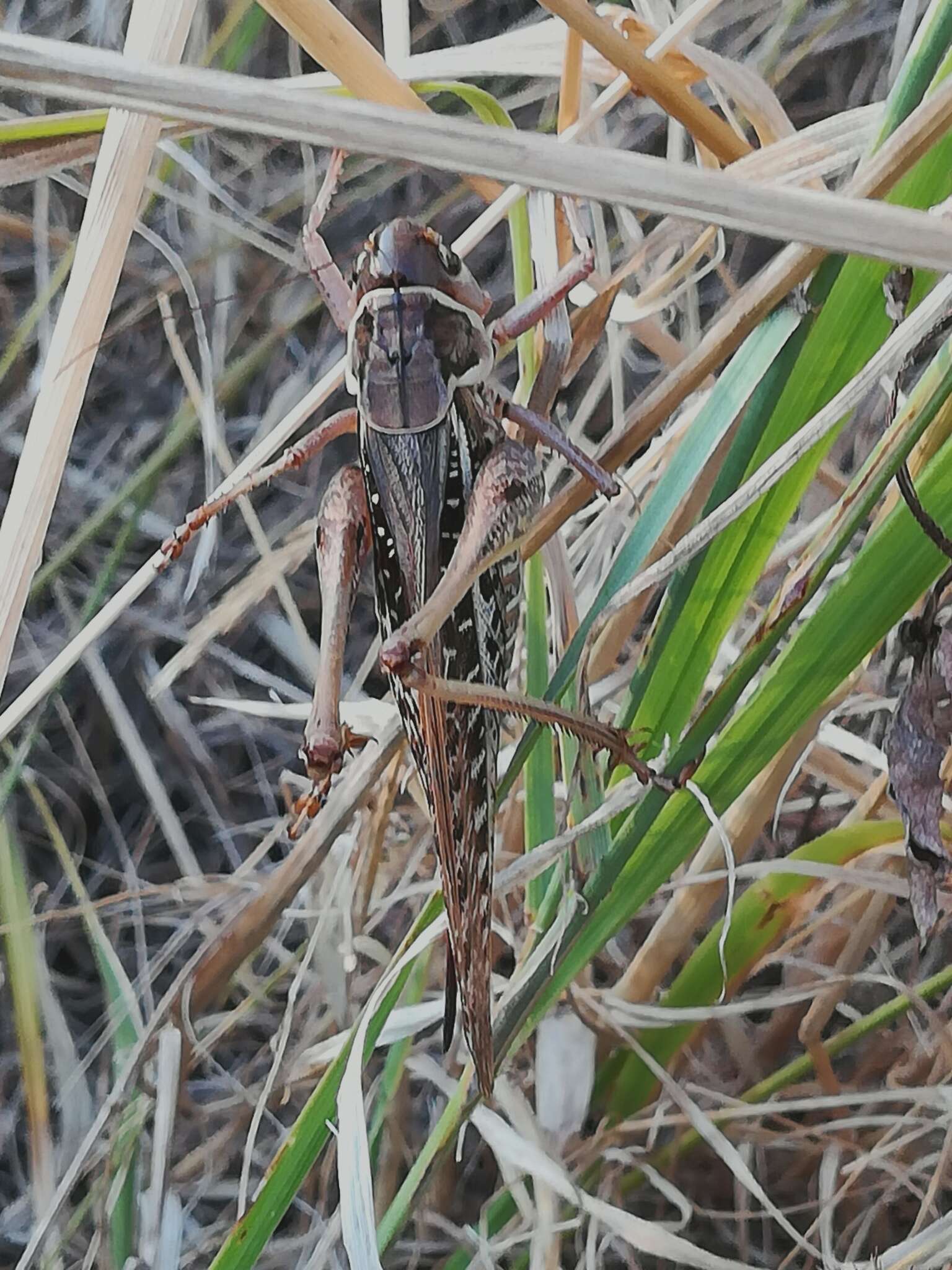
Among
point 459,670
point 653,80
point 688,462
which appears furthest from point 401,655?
point 653,80

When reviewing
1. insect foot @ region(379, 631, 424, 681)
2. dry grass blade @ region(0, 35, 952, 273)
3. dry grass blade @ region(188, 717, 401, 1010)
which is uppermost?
dry grass blade @ region(0, 35, 952, 273)

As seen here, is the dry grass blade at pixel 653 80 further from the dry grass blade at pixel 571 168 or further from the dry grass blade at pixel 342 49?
the dry grass blade at pixel 571 168

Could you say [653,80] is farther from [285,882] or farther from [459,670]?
[285,882]

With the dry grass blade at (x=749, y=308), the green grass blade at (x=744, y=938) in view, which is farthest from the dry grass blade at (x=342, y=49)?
the green grass blade at (x=744, y=938)

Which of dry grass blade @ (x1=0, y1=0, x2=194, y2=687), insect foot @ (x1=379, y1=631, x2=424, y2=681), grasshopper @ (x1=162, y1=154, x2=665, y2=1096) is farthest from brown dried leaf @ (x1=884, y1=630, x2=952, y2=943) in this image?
dry grass blade @ (x1=0, y1=0, x2=194, y2=687)

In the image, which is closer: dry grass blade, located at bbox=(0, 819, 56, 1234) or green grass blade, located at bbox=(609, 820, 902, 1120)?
green grass blade, located at bbox=(609, 820, 902, 1120)

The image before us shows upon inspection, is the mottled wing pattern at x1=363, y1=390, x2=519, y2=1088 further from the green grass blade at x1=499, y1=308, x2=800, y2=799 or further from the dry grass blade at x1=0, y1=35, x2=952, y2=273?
the dry grass blade at x1=0, y1=35, x2=952, y2=273

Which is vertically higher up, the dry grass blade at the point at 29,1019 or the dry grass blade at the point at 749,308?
the dry grass blade at the point at 749,308
